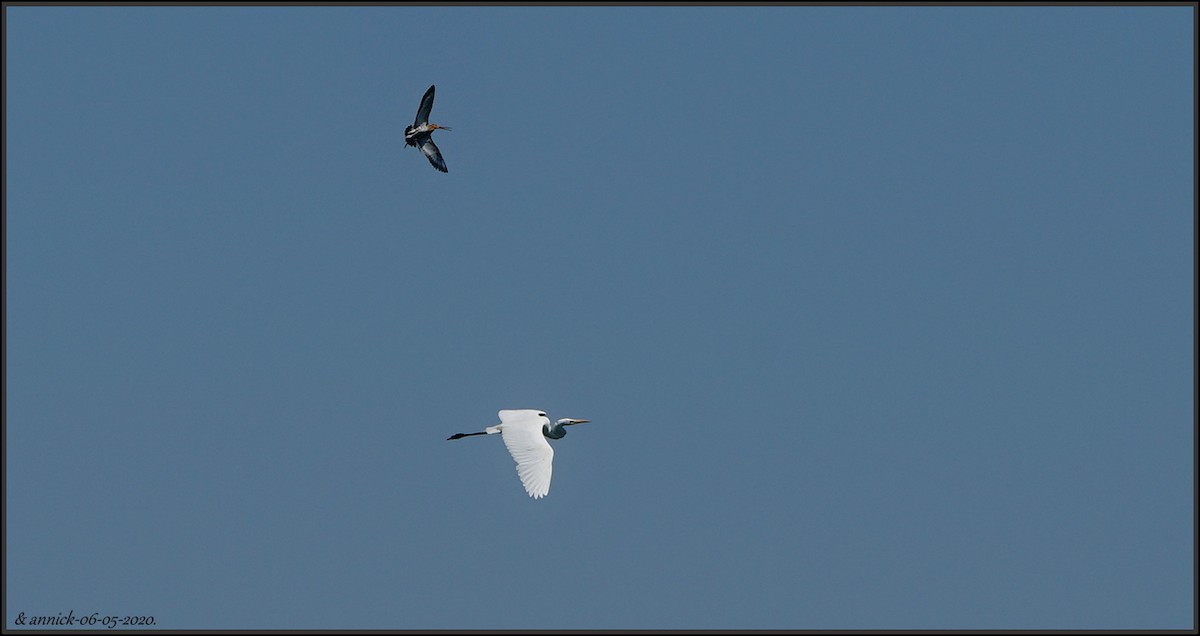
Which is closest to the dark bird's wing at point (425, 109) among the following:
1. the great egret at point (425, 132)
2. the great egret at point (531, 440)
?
the great egret at point (425, 132)

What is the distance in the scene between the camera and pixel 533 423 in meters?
61.3

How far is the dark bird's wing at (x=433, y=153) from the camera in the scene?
229 ft

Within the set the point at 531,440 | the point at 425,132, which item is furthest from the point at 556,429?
the point at 425,132

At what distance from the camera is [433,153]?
70188mm

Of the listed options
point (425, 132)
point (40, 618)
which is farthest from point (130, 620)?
point (425, 132)

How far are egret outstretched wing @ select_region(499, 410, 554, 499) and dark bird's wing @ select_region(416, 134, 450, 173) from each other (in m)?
11.1

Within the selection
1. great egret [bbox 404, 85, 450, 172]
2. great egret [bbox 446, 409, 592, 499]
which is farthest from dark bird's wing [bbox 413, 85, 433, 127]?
great egret [bbox 446, 409, 592, 499]

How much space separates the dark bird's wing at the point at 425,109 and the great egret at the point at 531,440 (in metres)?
Result: 11.7

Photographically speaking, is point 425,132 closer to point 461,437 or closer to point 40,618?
point 461,437

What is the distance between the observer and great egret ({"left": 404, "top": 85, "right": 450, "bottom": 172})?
2707 inches

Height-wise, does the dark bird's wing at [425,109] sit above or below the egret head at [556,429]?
above

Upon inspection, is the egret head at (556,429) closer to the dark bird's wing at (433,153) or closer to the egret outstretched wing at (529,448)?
the egret outstretched wing at (529,448)

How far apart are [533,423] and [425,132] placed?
13066 millimetres

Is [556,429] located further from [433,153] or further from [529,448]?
[433,153]
